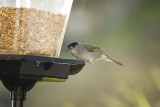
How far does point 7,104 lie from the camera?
5262mm

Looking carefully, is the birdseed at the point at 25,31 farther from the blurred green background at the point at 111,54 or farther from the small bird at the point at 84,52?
the blurred green background at the point at 111,54

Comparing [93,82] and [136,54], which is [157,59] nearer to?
[136,54]

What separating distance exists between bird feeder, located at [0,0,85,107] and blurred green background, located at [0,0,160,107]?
2295 millimetres

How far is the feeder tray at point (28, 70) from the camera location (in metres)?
2.32

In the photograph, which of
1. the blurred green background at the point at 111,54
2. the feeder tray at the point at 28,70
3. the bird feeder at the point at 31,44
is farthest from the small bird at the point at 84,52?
the feeder tray at the point at 28,70

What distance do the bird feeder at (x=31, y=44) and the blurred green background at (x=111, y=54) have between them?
2295mm

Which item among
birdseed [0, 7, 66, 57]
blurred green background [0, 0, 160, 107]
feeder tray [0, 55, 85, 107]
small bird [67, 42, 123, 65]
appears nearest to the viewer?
feeder tray [0, 55, 85, 107]

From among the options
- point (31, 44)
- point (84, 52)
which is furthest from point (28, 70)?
point (84, 52)

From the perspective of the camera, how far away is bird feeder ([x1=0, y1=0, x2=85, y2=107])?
234 centimetres

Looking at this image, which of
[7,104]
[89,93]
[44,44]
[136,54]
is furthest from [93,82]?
[44,44]

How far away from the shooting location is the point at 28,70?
2.34m

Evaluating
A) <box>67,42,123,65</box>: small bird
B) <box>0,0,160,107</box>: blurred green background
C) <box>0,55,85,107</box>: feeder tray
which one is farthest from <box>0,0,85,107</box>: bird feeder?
<box>0,0,160,107</box>: blurred green background

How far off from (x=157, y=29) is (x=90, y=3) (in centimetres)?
72

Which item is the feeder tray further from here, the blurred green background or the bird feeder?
the blurred green background
